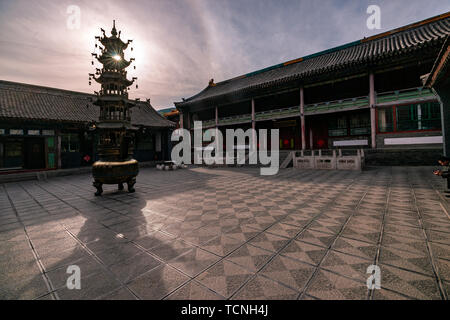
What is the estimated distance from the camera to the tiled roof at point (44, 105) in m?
10.3

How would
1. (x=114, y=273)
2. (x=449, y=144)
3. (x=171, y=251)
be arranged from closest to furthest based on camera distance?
(x=114, y=273) < (x=171, y=251) < (x=449, y=144)

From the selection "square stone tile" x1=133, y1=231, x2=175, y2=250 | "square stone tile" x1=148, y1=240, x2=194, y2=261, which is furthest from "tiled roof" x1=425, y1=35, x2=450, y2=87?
"square stone tile" x1=133, y1=231, x2=175, y2=250

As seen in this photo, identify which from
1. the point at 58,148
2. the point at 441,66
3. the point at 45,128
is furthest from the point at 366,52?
the point at 45,128

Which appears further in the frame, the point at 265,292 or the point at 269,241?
the point at 269,241

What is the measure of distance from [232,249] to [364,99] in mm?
13102

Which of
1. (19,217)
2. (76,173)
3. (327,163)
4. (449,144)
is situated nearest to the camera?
(19,217)

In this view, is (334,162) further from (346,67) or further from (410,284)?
(410,284)

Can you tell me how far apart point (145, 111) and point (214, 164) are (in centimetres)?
979

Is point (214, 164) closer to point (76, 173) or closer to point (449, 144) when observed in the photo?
point (76, 173)

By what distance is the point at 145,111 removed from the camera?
18156 mm

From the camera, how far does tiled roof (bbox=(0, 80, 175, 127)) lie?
10258 mm

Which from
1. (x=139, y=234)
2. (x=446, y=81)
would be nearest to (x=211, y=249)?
(x=139, y=234)

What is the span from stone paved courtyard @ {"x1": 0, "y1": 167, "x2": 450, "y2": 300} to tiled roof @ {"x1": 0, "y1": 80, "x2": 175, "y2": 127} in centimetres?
842

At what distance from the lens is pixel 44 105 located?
12016 millimetres
